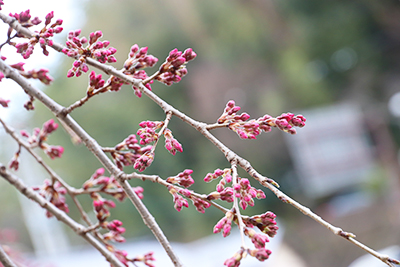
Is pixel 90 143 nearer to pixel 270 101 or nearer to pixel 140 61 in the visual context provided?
pixel 140 61

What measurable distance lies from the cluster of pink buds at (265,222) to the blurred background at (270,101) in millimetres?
5080

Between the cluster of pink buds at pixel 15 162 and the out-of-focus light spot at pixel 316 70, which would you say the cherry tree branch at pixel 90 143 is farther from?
the out-of-focus light spot at pixel 316 70

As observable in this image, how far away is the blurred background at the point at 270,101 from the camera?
5.50m

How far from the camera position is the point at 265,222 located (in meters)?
0.41

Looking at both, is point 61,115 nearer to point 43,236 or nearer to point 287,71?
point 287,71

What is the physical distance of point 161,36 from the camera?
228 inches

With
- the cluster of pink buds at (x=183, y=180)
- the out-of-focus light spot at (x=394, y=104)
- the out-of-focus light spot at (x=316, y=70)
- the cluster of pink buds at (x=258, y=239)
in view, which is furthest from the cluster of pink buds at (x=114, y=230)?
the out-of-focus light spot at (x=394, y=104)

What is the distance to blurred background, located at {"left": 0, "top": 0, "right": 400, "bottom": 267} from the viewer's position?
216 inches

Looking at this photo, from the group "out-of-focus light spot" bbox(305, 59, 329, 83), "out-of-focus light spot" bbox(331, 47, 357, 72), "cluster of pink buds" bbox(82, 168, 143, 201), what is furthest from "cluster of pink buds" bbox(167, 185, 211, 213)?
"out-of-focus light spot" bbox(305, 59, 329, 83)

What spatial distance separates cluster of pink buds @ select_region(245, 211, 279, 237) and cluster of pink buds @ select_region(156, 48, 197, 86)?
216mm

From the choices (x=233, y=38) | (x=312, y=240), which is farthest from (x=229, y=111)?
(x=233, y=38)

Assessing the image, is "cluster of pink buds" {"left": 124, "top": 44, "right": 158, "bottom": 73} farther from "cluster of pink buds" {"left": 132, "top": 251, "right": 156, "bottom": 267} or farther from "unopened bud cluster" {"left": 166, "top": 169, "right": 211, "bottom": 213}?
"cluster of pink buds" {"left": 132, "top": 251, "right": 156, "bottom": 267}

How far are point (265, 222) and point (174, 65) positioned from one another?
231mm

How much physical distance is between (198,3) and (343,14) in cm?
228
